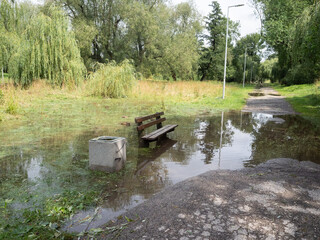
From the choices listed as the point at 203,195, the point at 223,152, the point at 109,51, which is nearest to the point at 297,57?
the point at 223,152

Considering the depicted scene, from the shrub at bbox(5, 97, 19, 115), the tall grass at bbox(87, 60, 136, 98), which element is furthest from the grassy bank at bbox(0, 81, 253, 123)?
the tall grass at bbox(87, 60, 136, 98)

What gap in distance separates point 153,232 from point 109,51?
107 feet

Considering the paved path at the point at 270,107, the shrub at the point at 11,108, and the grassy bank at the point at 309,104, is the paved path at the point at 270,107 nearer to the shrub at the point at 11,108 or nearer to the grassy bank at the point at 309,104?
the grassy bank at the point at 309,104

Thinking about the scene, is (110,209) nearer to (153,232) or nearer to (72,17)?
(153,232)

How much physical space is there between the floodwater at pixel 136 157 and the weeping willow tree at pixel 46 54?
10.0 metres

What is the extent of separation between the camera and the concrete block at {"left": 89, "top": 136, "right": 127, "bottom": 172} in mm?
5062

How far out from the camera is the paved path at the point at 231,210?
3018 millimetres

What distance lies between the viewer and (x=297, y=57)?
17.3 meters

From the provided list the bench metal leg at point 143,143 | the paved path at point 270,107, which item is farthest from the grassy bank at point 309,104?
the bench metal leg at point 143,143

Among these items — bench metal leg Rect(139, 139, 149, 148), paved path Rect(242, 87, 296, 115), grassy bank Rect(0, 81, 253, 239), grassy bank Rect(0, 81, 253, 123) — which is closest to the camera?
grassy bank Rect(0, 81, 253, 239)

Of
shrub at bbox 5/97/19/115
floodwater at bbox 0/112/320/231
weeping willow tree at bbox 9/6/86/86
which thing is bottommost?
floodwater at bbox 0/112/320/231

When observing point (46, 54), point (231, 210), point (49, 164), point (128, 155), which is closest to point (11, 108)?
point (49, 164)

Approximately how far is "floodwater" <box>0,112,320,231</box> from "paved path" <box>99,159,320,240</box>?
0.45m

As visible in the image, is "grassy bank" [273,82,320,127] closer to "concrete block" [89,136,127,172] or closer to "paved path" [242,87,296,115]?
"paved path" [242,87,296,115]
